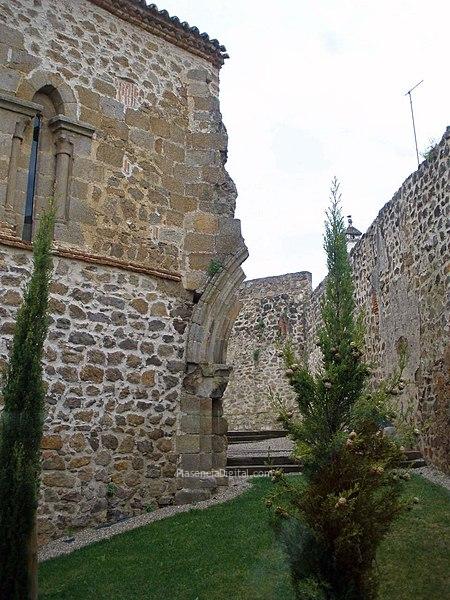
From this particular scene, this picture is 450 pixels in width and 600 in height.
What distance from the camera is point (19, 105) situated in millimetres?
7414

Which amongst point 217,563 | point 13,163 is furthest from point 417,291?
point 13,163

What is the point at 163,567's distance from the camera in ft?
17.3

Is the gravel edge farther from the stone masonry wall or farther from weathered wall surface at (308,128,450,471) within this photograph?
weathered wall surface at (308,128,450,471)

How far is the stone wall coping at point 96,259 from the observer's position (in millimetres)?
6990

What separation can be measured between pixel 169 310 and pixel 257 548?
12.1ft

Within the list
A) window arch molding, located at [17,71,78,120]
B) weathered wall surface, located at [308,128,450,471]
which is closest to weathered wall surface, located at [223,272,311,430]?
weathered wall surface, located at [308,128,450,471]

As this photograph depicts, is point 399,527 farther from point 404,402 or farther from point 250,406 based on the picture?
point 250,406

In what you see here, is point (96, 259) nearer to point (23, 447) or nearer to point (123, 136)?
point (123, 136)

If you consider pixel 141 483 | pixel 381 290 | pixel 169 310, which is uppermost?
pixel 381 290

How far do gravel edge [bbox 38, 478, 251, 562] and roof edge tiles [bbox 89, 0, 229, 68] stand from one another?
6.70m

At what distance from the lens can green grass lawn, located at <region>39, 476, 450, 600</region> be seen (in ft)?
15.1

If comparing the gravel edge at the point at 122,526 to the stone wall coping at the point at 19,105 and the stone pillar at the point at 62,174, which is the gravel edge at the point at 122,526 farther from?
the stone wall coping at the point at 19,105

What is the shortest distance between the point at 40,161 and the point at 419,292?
251 inches

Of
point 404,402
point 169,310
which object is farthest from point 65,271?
point 404,402
